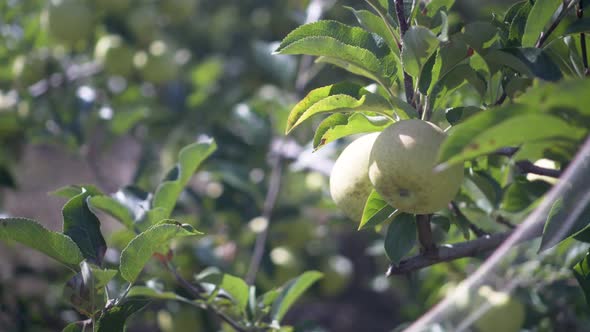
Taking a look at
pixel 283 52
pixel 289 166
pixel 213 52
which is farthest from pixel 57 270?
pixel 283 52

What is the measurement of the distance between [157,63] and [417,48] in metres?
1.42

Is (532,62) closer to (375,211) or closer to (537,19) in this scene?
(537,19)

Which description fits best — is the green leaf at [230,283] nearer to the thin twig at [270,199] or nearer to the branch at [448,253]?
the branch at [448,253]

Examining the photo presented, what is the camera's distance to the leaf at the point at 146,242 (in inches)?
30.0

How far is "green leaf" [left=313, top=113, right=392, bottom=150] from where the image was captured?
790 mm

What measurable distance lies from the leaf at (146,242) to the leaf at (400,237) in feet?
0.81

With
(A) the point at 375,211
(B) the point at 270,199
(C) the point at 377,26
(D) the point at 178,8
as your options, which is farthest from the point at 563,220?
(D) the point at 178,8

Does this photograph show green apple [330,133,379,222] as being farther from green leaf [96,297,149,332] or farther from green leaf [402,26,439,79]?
green leaf [96,297,149,332]

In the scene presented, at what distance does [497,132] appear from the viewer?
1.70 feet

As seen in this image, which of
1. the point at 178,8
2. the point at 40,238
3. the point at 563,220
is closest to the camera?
the point at 563,220

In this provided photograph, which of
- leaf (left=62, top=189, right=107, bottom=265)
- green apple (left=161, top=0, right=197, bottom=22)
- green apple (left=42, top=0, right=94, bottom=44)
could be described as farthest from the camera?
green apple (left=161, top=0, right=197, bottom=22)

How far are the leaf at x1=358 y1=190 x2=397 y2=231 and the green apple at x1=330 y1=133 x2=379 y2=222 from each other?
2 cm

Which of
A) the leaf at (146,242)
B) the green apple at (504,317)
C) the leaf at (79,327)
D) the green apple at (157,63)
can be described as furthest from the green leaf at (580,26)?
the green apple at (157,63)

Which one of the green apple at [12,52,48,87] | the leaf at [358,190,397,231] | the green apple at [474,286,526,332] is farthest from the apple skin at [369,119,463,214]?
the green apple at [12,52,48,87]
